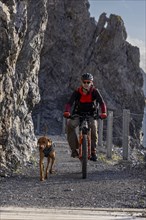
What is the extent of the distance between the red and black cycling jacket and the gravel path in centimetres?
137

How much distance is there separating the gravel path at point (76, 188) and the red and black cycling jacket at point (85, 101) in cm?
137

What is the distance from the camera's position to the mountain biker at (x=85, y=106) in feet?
31.1

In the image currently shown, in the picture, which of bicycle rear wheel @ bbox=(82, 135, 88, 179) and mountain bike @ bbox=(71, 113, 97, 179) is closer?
bicycle rear wheel @ bbox=(82, 135, 88, 179)

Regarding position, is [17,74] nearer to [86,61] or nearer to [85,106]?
[85,106]

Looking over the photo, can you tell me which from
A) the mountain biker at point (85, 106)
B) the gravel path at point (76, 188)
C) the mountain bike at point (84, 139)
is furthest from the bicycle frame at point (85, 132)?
the gravel path at point (76, 188)

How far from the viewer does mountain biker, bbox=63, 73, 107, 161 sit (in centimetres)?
947

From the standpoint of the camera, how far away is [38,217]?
164 inches

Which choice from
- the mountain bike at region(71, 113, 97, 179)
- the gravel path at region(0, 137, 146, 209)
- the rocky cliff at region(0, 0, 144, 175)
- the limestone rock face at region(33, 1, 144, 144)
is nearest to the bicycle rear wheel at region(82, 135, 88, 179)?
the mountain bike at region(71, 113, 97, 179)

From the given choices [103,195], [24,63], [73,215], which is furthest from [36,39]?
[73,215]

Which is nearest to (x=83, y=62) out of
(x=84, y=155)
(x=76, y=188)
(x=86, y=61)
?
(x=86, y=61)

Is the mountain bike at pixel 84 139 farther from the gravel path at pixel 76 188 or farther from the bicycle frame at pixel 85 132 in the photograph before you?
the gravel path at pixel 76 188

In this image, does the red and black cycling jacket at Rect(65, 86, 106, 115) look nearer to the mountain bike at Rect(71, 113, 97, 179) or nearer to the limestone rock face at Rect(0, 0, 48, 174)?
the mountain bike at Rect(71, 113, 97, 179)

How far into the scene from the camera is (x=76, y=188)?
760cm

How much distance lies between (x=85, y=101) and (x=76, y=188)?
2.43 meters
